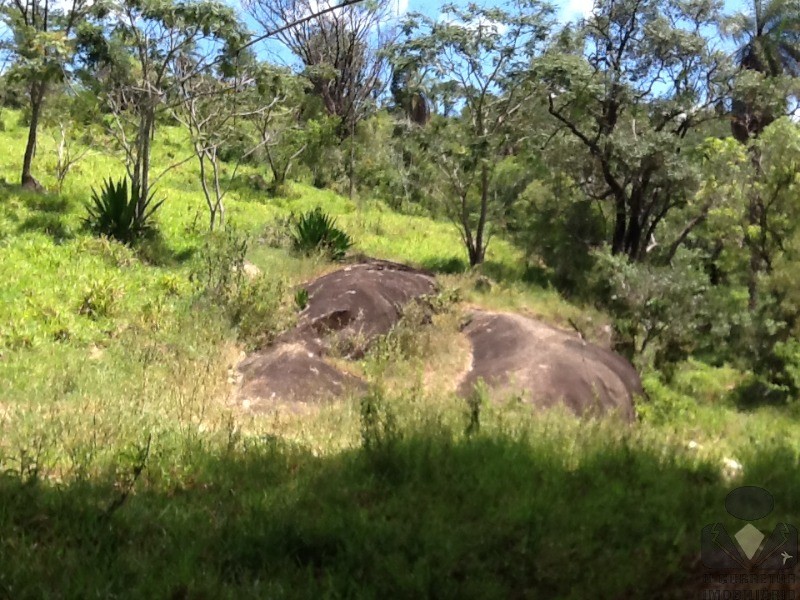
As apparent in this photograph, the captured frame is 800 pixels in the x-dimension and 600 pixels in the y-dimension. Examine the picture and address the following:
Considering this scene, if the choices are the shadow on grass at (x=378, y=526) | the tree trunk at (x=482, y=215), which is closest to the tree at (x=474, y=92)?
the tree trunk at (x=482, y=215)

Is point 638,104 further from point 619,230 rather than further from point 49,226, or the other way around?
point 49,226

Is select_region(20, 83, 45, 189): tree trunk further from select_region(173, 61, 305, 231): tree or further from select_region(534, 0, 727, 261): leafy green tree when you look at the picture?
select_region(534, 0, 727, 261): leafy green tree

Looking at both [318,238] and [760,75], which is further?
[760,75]

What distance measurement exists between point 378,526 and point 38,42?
9.25 metres

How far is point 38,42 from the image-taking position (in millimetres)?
9797

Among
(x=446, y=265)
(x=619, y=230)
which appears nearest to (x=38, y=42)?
(x=446, y=265)

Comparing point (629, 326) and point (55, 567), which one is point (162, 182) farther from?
point (55, 567)

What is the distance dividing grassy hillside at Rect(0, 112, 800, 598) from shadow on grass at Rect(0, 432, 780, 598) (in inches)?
0.4

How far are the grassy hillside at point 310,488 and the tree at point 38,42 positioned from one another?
4.23 meters

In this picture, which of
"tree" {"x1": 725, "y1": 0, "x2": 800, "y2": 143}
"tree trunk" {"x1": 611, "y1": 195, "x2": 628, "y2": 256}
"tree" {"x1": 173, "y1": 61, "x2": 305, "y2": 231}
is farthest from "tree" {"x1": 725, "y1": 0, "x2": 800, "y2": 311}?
"tree" {"x1": 173, "y1": 61, "x2": 305, "y2": 231}

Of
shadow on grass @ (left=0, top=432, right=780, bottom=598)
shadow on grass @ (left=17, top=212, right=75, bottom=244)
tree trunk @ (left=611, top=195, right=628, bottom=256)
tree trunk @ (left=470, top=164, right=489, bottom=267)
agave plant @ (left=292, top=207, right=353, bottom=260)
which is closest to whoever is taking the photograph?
shadow on grass @ (left=0, top=432, right=780, bottom=598)

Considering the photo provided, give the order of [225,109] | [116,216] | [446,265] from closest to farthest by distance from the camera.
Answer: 1. [116,216]
2. [446,265]
3. [225,109]

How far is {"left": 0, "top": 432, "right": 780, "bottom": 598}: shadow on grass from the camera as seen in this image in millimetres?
2936

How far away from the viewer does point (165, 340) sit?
803cm
